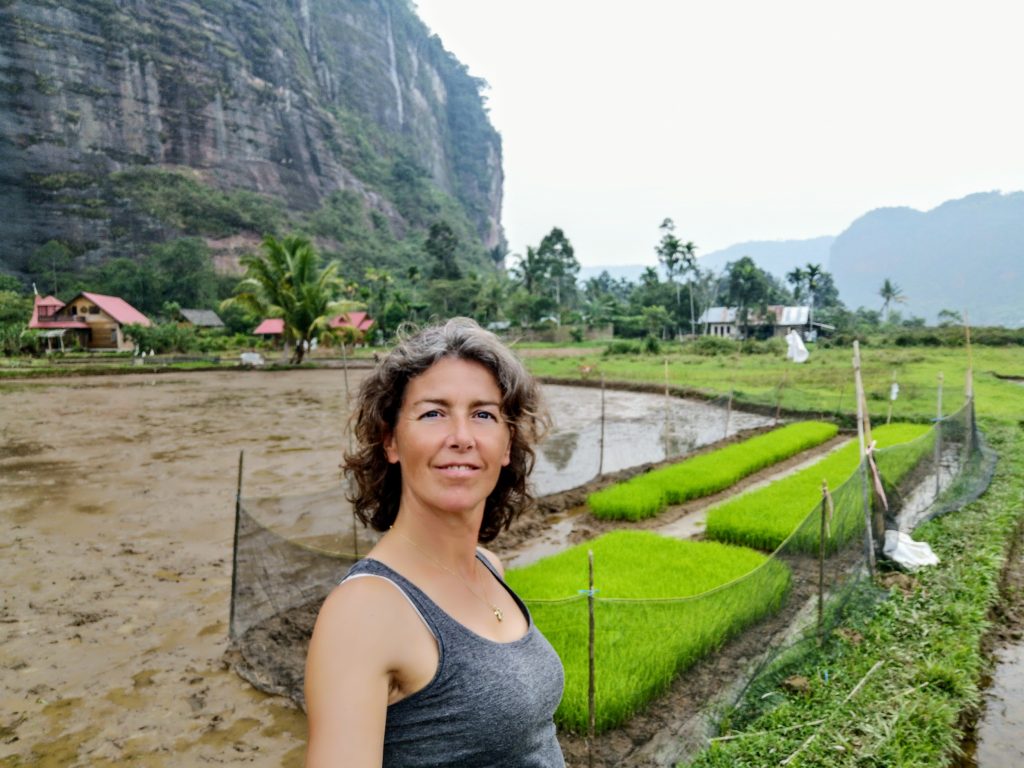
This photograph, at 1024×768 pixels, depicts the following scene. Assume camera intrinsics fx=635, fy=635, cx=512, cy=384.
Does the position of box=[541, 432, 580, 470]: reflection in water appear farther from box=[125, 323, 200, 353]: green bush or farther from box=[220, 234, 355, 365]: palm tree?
box=[125, 323, 200, 353]: green bush

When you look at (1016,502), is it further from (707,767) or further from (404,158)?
(404,158)

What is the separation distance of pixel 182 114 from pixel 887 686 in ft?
210

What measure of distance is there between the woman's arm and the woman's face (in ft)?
0.99

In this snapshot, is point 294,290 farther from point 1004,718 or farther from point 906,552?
point 1004,718

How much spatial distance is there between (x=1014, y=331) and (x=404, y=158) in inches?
2688

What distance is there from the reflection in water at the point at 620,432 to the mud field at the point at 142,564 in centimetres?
9

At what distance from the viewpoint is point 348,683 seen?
33.5 inches

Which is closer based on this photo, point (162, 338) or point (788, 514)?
point (788, 514)

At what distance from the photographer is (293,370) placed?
2880 centimetres

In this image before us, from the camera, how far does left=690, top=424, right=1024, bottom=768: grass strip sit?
135 inches

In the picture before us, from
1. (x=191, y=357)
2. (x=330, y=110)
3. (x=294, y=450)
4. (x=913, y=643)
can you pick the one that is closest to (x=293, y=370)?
(x=191, y=357)

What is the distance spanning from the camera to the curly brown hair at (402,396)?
128 centimetres

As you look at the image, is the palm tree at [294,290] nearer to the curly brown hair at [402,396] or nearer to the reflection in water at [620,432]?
the reflection in water at [620,432]

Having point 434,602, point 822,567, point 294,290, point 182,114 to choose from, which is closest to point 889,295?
point 294,290
